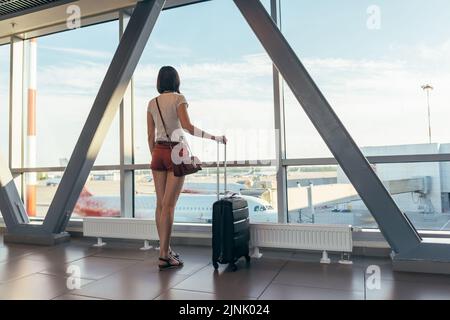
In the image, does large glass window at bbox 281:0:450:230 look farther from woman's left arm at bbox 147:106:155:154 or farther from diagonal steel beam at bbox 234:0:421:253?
woman's left arm at bbox 147:106:155:154

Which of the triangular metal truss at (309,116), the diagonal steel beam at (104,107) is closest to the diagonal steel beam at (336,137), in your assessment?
the triangular metal truss at (309,116)

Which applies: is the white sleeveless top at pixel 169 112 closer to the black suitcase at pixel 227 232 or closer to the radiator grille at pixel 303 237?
the black suitcase at pixel 227 232

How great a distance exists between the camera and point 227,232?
2.72 meters

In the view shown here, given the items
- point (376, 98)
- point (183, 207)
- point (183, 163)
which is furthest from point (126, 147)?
point (376, 98)

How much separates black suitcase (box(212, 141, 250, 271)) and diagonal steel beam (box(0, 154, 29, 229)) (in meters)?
2.98

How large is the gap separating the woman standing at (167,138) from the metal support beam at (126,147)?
1.58 meters

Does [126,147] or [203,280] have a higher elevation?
[126,147]

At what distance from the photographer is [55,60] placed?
16.3 feet

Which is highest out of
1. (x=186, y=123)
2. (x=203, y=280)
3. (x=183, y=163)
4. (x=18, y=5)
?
(x=18, y=5)

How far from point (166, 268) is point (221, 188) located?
134 centimetres

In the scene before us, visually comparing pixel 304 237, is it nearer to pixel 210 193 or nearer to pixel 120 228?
pixel 210 193

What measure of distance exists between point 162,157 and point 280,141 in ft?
4.64

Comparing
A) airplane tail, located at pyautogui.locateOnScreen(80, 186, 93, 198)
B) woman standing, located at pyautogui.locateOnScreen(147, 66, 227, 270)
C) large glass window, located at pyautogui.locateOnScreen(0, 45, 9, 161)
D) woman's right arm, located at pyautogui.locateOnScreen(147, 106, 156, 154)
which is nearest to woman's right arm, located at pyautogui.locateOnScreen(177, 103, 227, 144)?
woman standing, located at pyautogui.locateOnScreen(147, 66, 227, 270)

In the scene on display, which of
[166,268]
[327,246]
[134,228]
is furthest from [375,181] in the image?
[134,228]
